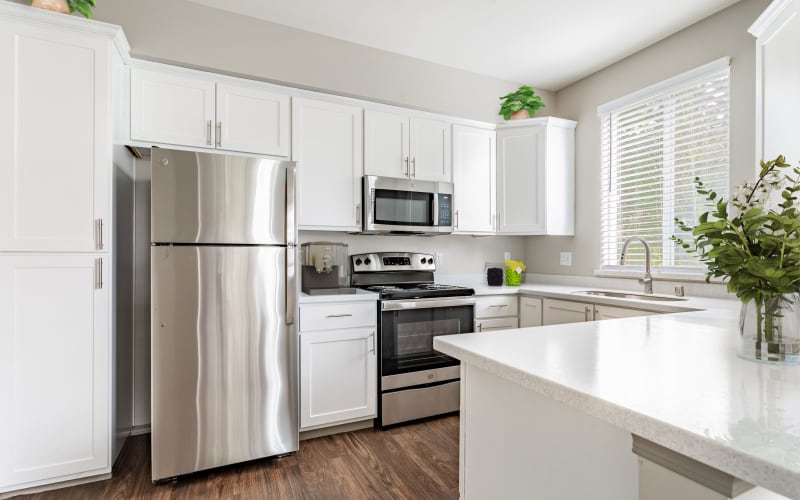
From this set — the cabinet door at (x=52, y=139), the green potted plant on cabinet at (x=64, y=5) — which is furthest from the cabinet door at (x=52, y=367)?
the green potted plant on cabinet at (x=64, y=5)

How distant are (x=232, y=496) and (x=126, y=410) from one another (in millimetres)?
1081

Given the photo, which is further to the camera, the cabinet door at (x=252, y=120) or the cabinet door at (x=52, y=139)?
the cabinet door at (x=252, y=120)

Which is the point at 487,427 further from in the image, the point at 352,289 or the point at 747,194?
the point at 352,289

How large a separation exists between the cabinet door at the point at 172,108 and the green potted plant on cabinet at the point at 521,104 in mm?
2372

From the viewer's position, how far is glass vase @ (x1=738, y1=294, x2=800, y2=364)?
0.89 m

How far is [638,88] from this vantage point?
3160mm

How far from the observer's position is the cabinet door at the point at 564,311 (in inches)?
109

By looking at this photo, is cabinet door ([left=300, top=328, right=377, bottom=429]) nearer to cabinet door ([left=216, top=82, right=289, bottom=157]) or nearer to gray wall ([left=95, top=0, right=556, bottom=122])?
cabinet door ([left=216, top=82, right=289, bottom=157])

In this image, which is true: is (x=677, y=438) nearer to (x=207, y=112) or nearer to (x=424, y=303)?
(x=424, y=303)

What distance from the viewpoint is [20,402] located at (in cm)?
191

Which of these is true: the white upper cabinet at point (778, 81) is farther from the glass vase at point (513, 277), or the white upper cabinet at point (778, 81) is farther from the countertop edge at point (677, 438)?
the glass vase at point (513, 277)

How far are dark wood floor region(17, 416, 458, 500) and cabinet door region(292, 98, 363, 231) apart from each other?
1456mm

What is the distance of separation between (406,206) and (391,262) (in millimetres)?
501

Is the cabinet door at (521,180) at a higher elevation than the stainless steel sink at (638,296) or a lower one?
higher
